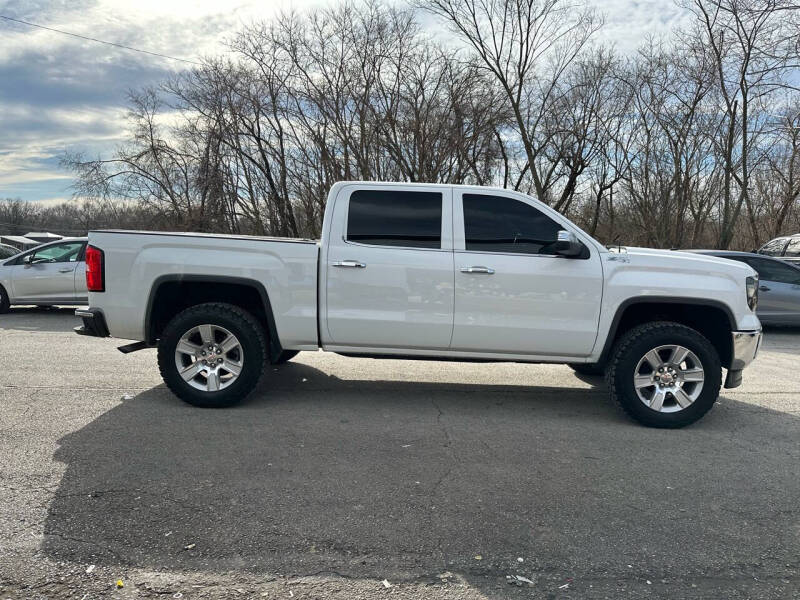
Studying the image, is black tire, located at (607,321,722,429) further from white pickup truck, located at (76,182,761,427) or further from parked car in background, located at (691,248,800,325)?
parked car in background, located at (691,248,800,325)

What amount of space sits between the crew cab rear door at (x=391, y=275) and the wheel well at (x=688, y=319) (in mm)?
1643

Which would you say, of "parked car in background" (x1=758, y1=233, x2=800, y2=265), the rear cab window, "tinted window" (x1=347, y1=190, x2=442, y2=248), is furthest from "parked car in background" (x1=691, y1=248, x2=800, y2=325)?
"tinted window" (x1=347, y1=190, x2=442, y2=248)

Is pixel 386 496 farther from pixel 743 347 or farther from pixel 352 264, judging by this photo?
pixel 743 347

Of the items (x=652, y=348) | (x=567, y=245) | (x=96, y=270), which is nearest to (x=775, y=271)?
(x=652, y=348)

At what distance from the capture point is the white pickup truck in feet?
16.6

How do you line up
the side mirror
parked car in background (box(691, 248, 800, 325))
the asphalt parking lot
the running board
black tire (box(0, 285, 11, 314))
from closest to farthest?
the asphalt parking lot < the side mirror < the running board < parked car in background (box(691, 248, 800, 325)) < black tire (box(0, 285, 11, 314))

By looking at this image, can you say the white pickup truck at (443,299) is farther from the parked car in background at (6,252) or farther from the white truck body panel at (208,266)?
the parked car in background at (6,252)

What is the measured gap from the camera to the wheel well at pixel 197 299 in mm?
5176

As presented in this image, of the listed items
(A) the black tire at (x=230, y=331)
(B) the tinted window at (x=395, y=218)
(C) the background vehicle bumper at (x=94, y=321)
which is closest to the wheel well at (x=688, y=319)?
(B) the tinted window at (x=395, y=218)

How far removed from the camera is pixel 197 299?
5531 mm

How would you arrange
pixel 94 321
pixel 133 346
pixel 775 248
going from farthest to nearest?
pixel 775 248 → pixel 133 346 → pixel 94 321

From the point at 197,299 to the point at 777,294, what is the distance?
10.3m

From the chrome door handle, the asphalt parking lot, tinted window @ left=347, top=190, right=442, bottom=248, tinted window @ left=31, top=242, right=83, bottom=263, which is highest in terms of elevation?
tinted window @ left=347, top=190, right=442, bottom=248

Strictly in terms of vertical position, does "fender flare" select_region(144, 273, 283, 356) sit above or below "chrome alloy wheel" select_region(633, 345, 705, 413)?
above
